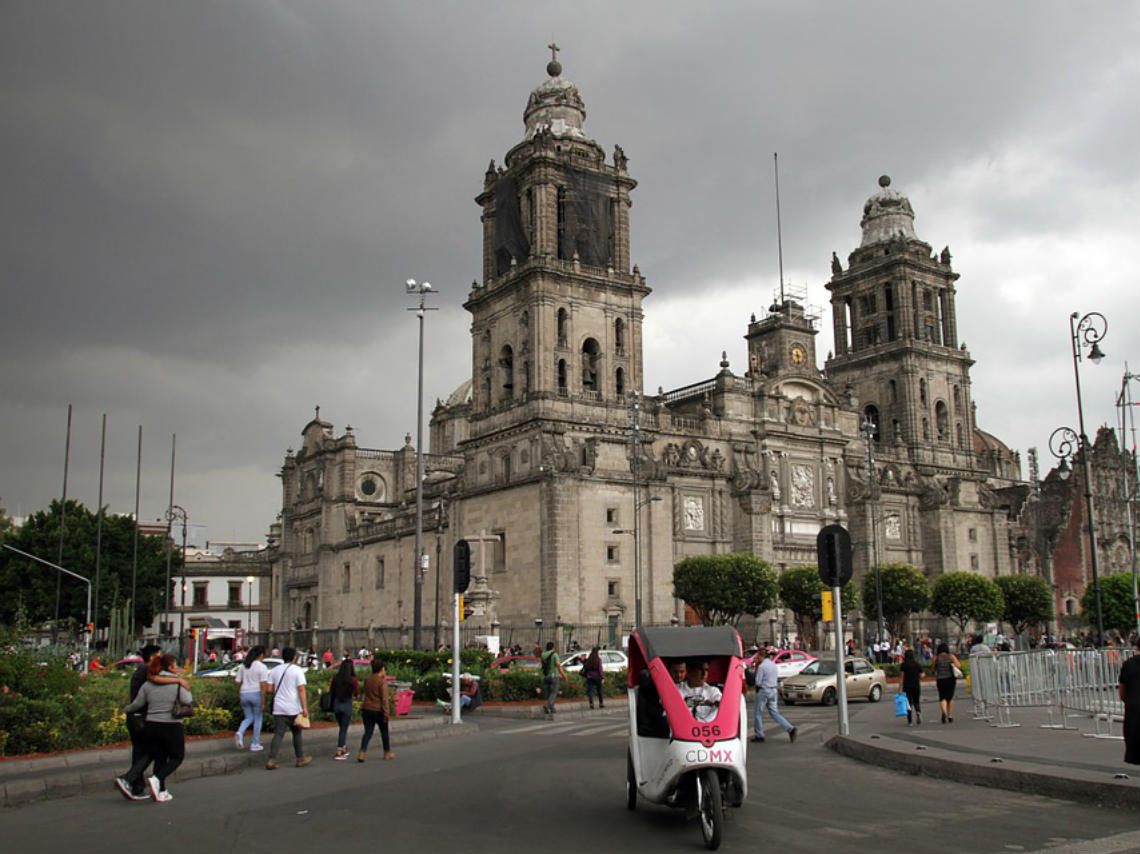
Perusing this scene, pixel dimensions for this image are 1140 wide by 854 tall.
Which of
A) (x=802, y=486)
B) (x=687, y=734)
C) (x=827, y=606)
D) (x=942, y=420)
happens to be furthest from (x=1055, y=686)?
(x=942, y=420)

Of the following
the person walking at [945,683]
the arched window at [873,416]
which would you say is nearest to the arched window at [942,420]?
the arched window at [873,416]

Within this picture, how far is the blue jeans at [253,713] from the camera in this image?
1728 centimetres

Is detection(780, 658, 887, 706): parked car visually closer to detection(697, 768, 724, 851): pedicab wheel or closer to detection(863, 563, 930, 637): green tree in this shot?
detection(697, 768, 724, 851): pedicab wheel

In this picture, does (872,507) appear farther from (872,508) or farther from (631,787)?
(631,787)

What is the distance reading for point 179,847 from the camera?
10312 millimetres

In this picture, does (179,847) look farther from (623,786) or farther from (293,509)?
(293,509)

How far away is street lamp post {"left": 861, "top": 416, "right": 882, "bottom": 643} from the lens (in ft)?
170

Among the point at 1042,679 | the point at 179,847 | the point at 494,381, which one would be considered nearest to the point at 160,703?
the point at 179,847

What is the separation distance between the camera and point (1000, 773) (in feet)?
44.2

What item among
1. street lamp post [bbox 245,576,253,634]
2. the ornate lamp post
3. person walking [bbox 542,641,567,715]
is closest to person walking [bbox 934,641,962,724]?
person walking [bbox 542,641,567,715]

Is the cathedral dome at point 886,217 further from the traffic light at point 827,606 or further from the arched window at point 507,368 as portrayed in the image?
the traffic light at point 827,606

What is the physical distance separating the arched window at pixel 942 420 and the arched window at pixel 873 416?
3.92 metres

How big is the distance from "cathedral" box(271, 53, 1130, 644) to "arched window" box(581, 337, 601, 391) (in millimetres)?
83

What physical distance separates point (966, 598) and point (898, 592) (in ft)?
15.6
